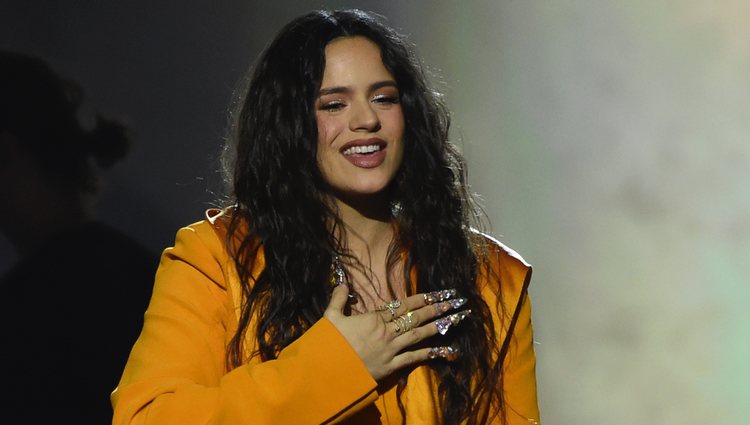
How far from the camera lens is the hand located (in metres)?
1.85

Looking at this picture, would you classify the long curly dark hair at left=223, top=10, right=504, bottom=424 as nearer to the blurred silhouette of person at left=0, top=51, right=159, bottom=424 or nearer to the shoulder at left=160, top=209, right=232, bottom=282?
the shoulder at left=160, top=209, right=232, bottom=282

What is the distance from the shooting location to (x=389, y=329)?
1881 mm

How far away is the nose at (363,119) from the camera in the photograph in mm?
2008

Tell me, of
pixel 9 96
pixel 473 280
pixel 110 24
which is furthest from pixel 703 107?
pixel 9 96

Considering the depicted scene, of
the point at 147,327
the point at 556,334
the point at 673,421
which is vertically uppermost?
the point at 147,327

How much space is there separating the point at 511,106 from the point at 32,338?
4.61 ft

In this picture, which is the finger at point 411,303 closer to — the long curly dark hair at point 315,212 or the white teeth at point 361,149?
the long curly dark hair at point 315,212

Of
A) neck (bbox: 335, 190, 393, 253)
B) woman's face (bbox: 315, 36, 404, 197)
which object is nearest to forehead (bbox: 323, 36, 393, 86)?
woman's face (bbox: 315, 36, 404, 197)

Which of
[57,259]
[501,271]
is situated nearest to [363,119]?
[501,271]

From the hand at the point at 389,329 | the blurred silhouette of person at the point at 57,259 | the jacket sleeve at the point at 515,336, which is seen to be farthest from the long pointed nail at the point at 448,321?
the blurred silhouette of person at the point at 57,259

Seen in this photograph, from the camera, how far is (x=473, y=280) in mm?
2127

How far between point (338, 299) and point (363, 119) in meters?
0.33

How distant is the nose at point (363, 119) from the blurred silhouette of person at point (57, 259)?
0.83 metres

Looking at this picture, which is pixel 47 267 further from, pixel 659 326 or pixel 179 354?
pixel 659 326
